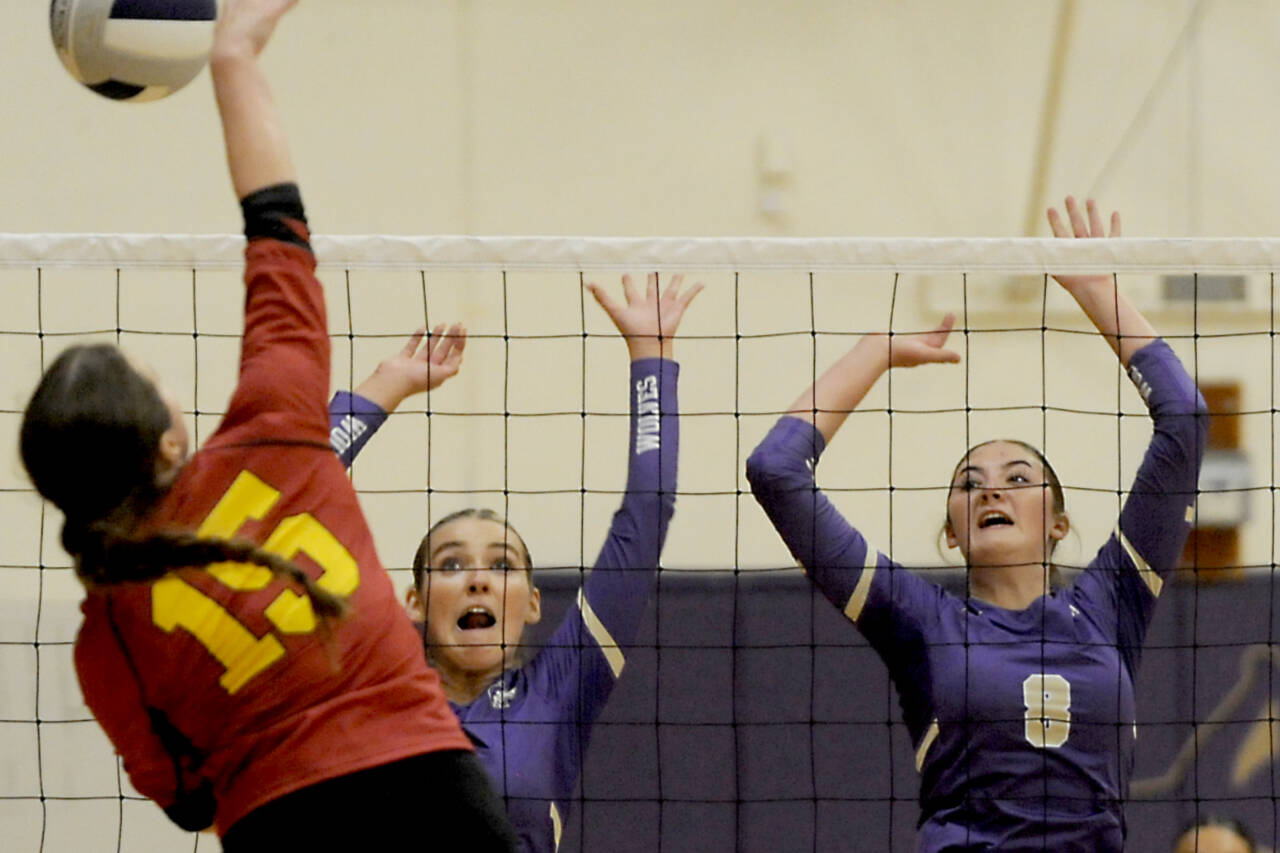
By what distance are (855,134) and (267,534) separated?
502cm

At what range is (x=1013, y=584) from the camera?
291 cm

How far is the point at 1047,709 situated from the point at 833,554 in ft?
1.51

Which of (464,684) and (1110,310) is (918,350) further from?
(464,684)

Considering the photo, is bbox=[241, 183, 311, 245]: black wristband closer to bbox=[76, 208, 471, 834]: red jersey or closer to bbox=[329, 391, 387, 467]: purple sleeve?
bbox=[76, 208, 471, 834]: red jersey

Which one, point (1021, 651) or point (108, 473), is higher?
point (108, 473)

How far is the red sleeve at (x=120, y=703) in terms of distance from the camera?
161 centimetres

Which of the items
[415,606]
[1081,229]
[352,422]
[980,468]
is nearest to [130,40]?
[352,422]

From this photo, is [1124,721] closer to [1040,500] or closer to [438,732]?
[1040,500]

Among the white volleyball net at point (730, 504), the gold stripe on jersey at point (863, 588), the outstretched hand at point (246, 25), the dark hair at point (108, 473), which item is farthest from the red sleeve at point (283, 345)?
the white volleyball net at point (730, 504)

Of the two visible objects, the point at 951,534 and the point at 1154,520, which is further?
the point at 951,534

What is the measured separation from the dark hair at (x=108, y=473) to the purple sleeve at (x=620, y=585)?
1.19 meters

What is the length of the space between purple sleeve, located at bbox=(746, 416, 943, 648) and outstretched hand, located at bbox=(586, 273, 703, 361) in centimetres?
26

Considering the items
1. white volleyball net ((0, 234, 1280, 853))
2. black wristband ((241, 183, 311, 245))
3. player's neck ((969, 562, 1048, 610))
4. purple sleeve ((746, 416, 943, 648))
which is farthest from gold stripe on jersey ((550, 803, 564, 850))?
white volleyball net ((0, 234, 1280, 853))

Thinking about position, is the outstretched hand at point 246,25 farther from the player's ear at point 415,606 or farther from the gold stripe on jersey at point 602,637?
the player's ear at point 415,606
